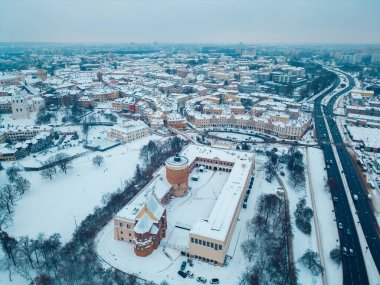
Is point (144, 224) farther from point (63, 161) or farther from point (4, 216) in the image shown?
point (63, 161)

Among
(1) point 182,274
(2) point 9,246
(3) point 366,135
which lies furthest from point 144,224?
(3) point 366,135

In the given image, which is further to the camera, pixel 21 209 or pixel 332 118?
pixel 332 118

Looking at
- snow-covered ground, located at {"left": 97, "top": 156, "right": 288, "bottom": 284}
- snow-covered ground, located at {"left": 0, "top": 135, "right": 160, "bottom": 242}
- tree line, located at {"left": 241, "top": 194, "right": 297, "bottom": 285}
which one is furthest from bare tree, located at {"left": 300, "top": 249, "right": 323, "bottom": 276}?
snow-covered ground, located at {"left": 0, "top": 135, "right": 160, "bottom": 242}

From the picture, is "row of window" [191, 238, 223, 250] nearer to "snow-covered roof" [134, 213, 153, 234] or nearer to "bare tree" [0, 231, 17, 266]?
"snow-covered roof" [134, 213, 153, 234]

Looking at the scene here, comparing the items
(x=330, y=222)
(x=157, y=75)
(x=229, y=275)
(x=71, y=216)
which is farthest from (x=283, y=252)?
(x=157, y=75)

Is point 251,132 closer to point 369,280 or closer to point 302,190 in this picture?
point 302,190

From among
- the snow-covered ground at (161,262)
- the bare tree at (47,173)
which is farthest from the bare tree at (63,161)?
the snow-covered ground at (161,262)

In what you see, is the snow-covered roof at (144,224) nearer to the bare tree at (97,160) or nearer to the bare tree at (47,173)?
the bare tree at (97,160)
